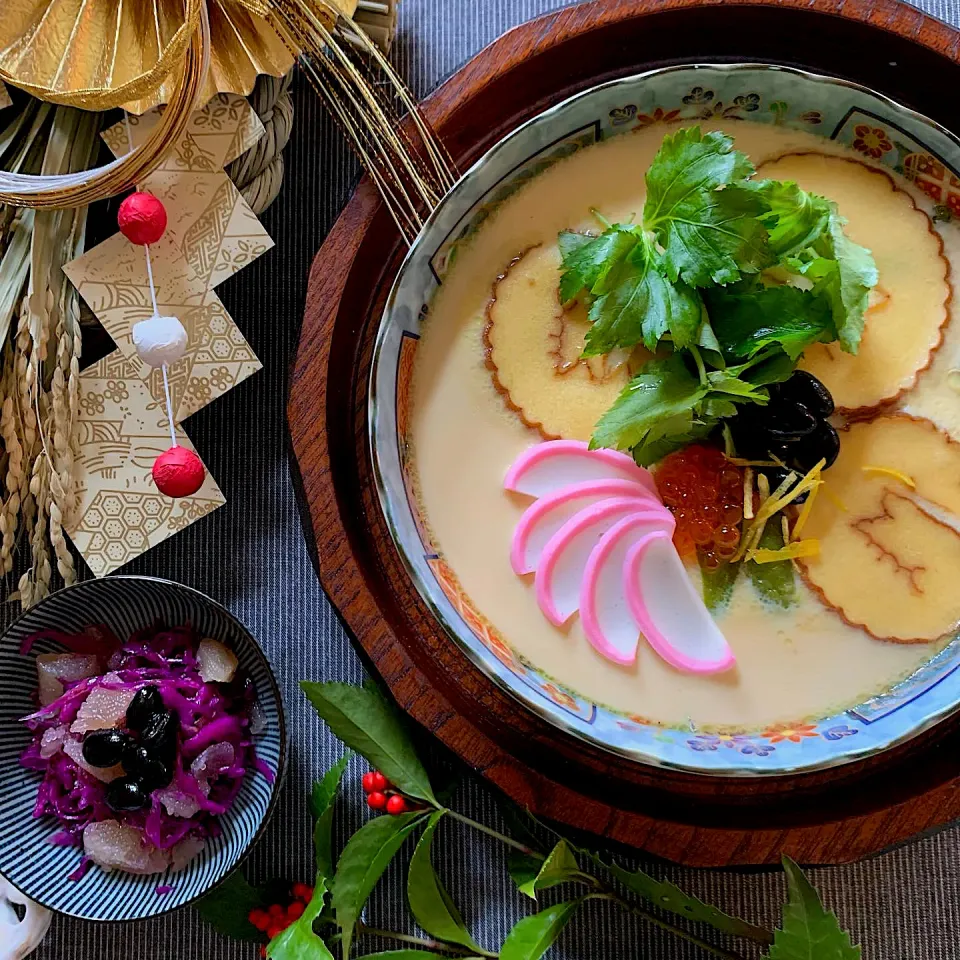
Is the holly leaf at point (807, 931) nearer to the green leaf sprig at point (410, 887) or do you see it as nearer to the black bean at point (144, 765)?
the green leaf sprig at point (410, 887)

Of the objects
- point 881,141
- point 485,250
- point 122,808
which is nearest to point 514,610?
point 485,250

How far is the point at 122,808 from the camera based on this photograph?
4.42 feet

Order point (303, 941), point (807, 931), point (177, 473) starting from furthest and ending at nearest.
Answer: point (177, 473)
point (303, 941)
point (807, 931)

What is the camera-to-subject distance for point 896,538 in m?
1.31

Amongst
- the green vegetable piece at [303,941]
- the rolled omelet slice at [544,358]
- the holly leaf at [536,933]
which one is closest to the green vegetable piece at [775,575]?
the rolled omelet slice at [544,358]

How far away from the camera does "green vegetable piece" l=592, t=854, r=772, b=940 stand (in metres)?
1.28

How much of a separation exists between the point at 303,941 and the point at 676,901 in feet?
1.62

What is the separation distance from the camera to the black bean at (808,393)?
1.27m

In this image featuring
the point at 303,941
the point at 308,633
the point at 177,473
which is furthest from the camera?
the point at 308,633

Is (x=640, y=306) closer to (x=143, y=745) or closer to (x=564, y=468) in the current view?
(x=564, y=468)

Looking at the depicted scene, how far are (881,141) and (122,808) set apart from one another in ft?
4.54

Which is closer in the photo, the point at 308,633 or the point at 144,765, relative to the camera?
the point at 144,765

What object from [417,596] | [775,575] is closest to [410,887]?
[417,596]

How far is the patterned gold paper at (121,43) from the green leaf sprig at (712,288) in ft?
1.79
